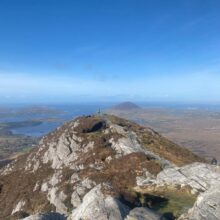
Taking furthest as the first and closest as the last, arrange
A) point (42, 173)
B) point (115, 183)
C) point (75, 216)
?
point (42, 173)
point (115, 183)
point (75, 216)

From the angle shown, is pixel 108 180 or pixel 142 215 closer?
pixel 142 215

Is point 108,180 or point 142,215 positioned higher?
point 142,215

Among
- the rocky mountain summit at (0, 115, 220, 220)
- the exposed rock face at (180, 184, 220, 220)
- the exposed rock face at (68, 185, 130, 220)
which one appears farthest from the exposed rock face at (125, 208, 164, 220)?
the exposed rock face at (180, 184, 220, 220)

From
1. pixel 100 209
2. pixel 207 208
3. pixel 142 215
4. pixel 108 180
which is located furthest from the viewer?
pixel 108 180

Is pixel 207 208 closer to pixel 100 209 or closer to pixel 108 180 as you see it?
pixel 100 209

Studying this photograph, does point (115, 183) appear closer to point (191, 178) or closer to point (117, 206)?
point (191, 178)

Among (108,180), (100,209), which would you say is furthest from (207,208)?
(108,180)

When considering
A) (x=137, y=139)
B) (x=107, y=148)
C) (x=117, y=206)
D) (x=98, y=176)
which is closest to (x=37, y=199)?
(x=98, y=176)

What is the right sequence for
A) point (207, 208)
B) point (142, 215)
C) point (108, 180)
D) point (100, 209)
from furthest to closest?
point (108, 180) → point (100, 209) → point (142, 215) → point (207, 208)
